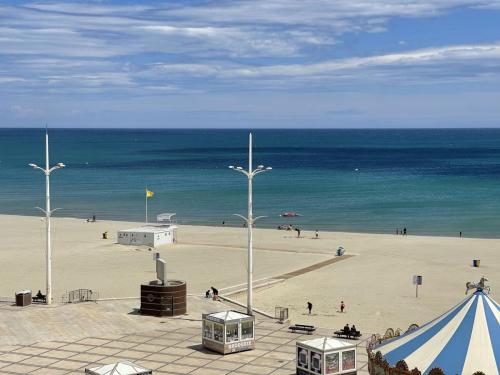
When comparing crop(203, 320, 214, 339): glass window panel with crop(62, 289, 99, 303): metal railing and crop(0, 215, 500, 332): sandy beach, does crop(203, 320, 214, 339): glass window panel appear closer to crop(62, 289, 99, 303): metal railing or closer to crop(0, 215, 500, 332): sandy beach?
crop(0, 215, 500, 332): sandy beach

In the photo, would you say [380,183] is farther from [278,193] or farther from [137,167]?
[137,167]

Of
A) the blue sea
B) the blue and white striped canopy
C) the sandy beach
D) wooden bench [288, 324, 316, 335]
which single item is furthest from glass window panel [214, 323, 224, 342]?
the blue sea

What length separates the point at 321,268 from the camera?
4931cm

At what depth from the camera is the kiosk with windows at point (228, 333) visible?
2817cm

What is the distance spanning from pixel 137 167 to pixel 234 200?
2549 inches

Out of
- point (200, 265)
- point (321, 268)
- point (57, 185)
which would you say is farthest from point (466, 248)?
point (57, 185)

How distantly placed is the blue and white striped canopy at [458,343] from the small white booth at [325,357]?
2808 millimetres

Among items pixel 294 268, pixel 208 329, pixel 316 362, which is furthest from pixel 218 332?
pixel 294 268

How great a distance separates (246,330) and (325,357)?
4779 millimetres

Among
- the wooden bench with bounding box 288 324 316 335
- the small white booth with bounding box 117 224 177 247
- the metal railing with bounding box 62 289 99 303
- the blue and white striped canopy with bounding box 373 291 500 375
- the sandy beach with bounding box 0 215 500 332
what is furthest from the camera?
the small white booth with bounding box 117 224 177 247

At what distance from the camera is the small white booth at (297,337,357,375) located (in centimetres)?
2478

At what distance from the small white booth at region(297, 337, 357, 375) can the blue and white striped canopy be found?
2808 millimetres

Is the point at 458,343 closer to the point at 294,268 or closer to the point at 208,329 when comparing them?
the point at 208,329

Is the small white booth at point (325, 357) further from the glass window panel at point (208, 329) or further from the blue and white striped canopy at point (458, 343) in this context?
the glass window panel at point (208, 329)
